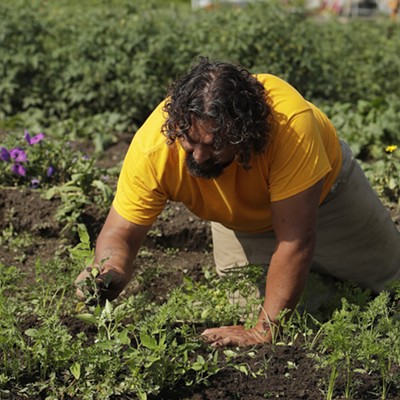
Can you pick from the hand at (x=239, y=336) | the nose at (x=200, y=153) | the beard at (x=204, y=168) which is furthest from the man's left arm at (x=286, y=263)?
the nose at (x=200, y=153)

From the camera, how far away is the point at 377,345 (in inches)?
130

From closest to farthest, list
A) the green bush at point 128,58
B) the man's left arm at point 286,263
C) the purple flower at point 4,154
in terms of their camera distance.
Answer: the man's left arm at point 286,263 < the purple flower at point 4,154 < the green bush at point 128,58

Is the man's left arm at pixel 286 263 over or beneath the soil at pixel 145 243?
over

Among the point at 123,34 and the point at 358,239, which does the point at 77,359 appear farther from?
the point at 123,34

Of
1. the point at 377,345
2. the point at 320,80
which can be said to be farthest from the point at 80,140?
the point at 377,345

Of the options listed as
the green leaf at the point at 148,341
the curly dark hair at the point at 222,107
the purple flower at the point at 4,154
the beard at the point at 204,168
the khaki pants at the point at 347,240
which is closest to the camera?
the green leaf at the point at 148,341

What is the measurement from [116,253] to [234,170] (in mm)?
550

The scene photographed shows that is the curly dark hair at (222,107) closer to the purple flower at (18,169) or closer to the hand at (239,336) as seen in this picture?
the hand at (239,336)

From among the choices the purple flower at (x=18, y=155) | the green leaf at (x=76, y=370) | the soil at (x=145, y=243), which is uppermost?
the green leaf at (x=76, y=370)

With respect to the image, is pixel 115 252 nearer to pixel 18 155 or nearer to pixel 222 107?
pixel 222 107

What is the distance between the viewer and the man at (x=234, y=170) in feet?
11.2

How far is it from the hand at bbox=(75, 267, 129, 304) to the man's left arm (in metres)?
0.39

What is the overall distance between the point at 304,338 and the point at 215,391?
1.70 ft

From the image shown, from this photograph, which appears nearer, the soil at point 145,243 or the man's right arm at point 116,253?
the man's right arm at point 116,253
